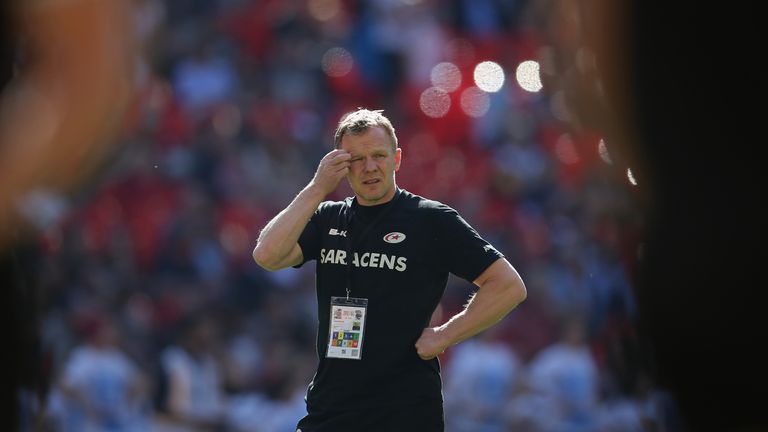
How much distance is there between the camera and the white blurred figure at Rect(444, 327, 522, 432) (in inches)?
317

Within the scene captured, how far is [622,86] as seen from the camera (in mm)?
2387

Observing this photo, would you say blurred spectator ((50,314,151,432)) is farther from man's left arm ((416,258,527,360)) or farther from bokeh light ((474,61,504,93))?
man's left arm ((416,258,527,360))

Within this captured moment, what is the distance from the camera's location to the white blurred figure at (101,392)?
323 inches

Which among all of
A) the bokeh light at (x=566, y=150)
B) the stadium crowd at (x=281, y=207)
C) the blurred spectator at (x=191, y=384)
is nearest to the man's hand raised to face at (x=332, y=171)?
the stadium crowd at (x=281, y=207)

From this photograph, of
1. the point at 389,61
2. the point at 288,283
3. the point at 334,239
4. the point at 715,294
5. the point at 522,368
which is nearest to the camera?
the point at 715,294

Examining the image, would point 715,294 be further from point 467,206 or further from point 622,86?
point 467,206

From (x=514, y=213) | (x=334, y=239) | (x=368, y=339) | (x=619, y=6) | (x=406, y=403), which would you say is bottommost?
(x=406, y=403)

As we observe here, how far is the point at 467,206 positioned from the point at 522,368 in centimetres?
180

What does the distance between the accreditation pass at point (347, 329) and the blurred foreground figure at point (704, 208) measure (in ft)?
5.04

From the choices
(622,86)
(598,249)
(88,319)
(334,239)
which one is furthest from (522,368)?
(622,86)

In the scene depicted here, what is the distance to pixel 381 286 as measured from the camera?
3.59 m

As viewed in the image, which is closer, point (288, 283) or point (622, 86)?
point (622, 86)

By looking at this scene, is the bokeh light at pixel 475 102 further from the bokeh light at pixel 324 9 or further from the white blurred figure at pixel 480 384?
the white blurred figure at pixel 480 384

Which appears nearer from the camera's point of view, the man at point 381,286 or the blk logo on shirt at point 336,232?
the man at point 381,286
